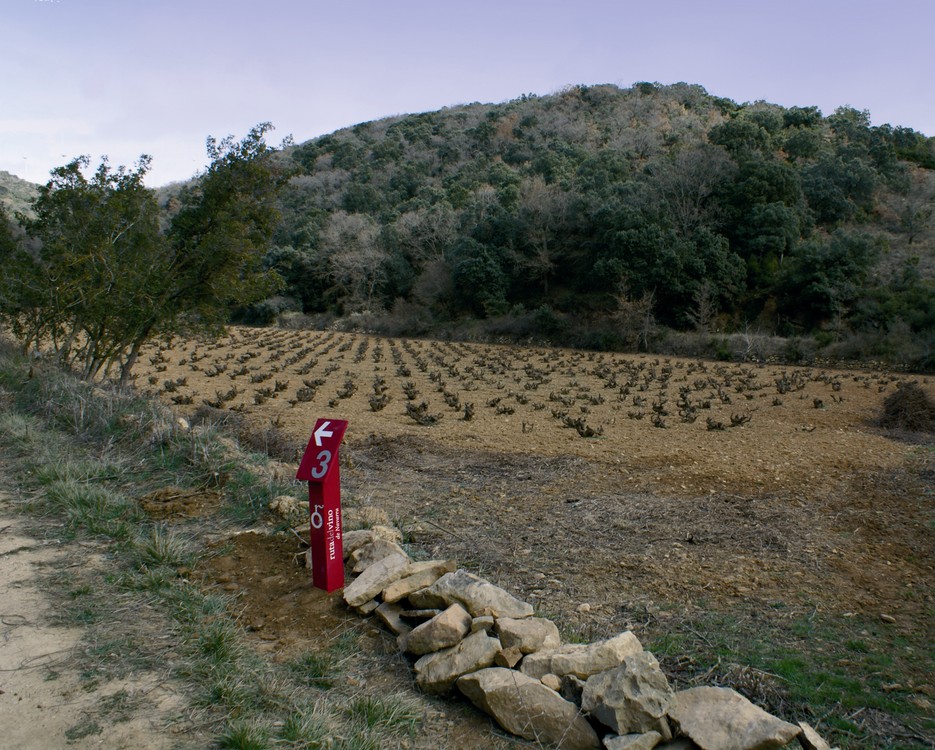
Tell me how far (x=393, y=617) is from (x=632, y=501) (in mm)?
3363

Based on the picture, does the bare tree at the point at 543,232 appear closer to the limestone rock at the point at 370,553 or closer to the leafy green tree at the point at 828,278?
the leafy green tree at the point at 828,278

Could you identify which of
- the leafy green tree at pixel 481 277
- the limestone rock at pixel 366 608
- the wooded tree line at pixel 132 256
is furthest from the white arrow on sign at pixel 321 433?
the leafy green tree at pixel 481 277

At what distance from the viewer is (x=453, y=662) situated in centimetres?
282

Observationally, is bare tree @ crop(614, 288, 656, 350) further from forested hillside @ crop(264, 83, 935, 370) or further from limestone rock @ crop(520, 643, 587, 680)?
limestone rock @ crop(520, 643, 587, 680)

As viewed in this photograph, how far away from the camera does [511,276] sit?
125 feet

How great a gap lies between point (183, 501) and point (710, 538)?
3863mm

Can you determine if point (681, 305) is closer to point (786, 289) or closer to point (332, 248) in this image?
point (786, 289)

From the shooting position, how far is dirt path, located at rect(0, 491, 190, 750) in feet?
7.61

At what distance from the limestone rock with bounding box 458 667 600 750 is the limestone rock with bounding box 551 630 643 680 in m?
0.19

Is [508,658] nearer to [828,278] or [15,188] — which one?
[828,278]

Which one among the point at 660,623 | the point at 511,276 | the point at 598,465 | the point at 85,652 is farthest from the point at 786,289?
the point at 85,652

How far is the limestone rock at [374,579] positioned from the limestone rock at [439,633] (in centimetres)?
44

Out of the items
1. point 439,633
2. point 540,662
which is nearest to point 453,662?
point 439,633

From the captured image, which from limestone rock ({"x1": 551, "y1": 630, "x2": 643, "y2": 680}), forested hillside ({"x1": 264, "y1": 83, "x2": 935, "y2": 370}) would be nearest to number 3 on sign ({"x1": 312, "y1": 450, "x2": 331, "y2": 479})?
limestone rock ({"x1": 551, "y1": 630, "x2": 643, "y2": 680})
